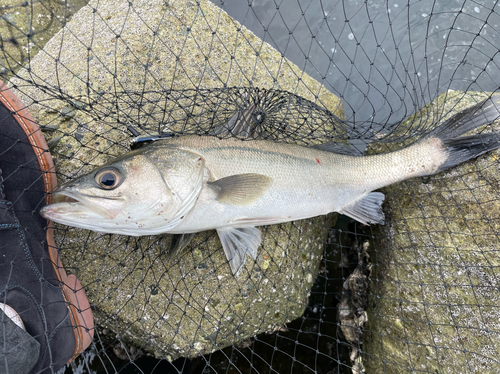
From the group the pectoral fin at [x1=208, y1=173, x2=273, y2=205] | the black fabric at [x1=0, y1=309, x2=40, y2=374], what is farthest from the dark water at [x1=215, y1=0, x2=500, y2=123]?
the black fabric at [x1=0, y1=309, x2=40, y2=374]

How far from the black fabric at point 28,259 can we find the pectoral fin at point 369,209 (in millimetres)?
2535

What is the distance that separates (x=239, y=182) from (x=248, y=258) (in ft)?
2.85

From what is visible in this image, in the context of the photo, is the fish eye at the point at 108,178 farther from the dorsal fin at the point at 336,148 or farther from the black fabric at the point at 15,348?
the dorsal fin at the point at 336,148

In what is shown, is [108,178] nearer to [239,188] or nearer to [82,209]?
[82,209]

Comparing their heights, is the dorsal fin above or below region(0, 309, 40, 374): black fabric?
above

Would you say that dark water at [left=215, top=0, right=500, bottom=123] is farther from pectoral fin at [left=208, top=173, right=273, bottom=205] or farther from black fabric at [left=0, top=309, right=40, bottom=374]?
black fabric at [left=0, top=309, right=40, bottom=374]

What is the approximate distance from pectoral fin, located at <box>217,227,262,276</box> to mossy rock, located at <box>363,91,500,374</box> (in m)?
1.30

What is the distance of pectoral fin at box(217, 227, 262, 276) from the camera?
8.18 ft

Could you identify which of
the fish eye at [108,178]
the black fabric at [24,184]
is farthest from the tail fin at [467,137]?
the black fabric at [24,184]

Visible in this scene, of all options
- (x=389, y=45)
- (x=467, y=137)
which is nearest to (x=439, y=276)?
(x=467, y=137)

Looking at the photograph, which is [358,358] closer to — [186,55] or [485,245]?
[485,245]

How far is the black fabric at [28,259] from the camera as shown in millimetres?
2297

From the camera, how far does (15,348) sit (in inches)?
83.4

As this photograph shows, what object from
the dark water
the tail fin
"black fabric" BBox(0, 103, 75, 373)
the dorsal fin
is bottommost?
"black fabric" BBox(0, 103, 75, 373)
